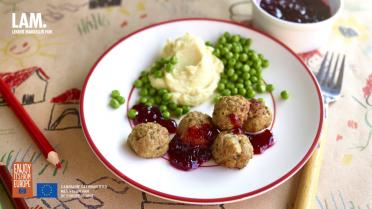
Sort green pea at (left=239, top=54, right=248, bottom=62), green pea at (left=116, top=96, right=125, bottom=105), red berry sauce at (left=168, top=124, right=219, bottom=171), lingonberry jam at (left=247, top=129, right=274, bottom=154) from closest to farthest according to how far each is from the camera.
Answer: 1. red berry sauce at (left=168, top=124, right=219, bottom=171)
2. lingonberry jam at (left=247, top=129, right=274, bottom=154)
3. green pea at (left=116, top=96, right=125, bottom=105)
4. green pea at (left=239, top=54, right=248, bottom=62)

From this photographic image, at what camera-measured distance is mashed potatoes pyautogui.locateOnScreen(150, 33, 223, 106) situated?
319 cm

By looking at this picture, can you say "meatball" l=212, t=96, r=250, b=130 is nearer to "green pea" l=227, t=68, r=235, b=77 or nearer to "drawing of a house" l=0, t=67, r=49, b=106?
"green pea" l=227, t=68, r=235, b=77

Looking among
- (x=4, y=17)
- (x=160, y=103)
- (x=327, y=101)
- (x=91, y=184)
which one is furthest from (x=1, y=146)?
(x=327, y=101)

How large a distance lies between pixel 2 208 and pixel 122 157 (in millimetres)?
779

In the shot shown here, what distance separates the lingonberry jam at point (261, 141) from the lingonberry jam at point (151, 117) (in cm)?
54

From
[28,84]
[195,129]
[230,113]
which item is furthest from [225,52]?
[28,84]

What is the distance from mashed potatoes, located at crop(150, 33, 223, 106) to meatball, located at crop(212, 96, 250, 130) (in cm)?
36

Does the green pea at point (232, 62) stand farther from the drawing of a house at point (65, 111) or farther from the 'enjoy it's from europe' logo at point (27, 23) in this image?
the 'enjoy it's from europe' logo at point (27, 23)

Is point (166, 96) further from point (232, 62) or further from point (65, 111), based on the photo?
point (65, 111)

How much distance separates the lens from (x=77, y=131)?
10.1 ft

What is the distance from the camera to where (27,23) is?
3.64m

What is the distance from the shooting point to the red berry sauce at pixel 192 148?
2.72 metres

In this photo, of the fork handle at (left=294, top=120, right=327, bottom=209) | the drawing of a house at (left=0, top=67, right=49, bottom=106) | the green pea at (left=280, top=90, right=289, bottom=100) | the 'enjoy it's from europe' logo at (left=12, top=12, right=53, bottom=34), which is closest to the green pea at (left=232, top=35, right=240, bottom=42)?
the green pea at (left=280, top=90, right=289, bottom=100)

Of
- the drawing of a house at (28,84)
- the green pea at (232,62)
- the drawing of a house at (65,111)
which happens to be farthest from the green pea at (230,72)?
the drawing of a house at (28,84)
